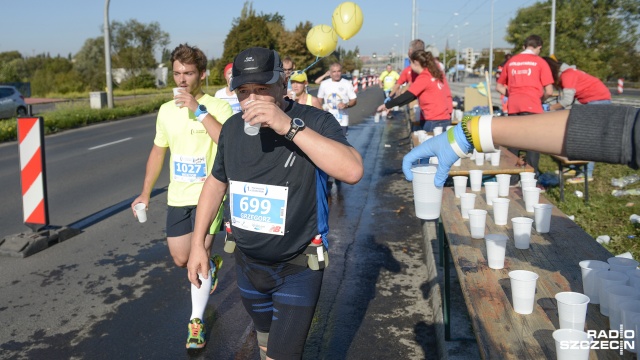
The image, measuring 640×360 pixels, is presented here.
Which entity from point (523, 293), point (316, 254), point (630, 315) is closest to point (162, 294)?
point (316, 254)

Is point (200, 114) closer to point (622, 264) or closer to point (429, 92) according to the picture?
point (622, 264)

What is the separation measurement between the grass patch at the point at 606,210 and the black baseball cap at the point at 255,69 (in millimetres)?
4431

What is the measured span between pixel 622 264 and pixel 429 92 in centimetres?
587

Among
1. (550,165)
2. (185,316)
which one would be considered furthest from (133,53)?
(185,316)

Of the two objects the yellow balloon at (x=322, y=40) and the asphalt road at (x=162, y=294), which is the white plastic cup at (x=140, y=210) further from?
Answer: the yellow balloon at (x=322, y=40)

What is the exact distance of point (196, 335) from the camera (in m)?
4.15

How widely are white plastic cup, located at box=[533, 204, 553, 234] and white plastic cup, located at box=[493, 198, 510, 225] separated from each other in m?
0.25

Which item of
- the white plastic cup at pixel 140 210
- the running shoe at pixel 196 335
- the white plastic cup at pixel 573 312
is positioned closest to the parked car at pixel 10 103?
the white plastic cup at pixel 140 210

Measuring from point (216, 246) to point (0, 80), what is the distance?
5382cm

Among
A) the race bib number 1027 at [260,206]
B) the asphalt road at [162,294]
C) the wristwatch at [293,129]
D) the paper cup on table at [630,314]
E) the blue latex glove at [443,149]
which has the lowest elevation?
the asphalt road at [162,294]

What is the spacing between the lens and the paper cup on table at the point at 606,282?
244 centimetres

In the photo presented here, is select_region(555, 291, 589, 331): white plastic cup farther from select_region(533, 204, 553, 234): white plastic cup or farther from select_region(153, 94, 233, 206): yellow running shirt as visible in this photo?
select_region(153, 94, 233, 206): yellow running shirt

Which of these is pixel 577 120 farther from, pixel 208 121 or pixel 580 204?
pixel 580 204

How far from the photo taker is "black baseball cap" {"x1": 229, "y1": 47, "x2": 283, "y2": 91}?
274cm
